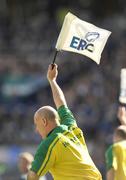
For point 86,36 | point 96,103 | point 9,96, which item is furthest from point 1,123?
point 86,36

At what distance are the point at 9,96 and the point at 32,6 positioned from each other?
577 cm

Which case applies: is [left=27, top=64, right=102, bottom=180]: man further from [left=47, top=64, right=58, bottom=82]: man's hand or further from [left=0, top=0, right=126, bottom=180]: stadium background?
[left=0, top=0, right=126, bottom=180]: stadium background

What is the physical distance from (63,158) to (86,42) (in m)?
1.75

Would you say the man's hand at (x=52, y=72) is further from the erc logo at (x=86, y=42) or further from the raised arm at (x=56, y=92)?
the erc logo at (x=86, y=42)

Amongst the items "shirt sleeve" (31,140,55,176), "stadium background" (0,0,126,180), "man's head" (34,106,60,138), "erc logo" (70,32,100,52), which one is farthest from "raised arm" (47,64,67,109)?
"stadium background" (0,0,126,180)

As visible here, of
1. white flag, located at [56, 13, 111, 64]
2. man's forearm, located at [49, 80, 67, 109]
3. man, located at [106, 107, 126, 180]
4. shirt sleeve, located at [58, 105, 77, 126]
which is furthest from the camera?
man, located at [106, 107, 126, 180]

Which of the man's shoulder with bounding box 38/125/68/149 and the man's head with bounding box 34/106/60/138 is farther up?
the man's head with bounding box 34/106/60/138

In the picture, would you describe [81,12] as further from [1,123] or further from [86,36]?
[86,36]

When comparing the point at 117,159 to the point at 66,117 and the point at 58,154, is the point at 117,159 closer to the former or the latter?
the point at 66,117

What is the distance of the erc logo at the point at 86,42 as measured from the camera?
9242mm

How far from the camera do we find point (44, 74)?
2347cm

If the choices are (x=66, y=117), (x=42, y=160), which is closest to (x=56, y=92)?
(x=66, y=117)

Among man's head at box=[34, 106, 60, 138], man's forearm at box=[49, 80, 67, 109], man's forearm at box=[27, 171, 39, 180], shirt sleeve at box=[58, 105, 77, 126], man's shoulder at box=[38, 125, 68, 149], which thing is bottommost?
man's forearm at box=[27, 171, 39, 180]

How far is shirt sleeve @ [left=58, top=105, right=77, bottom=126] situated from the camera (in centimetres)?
841
